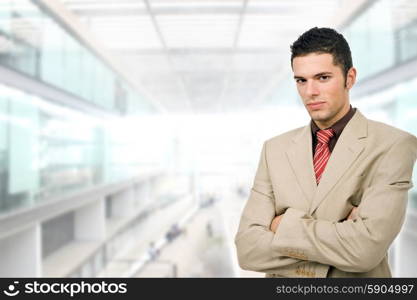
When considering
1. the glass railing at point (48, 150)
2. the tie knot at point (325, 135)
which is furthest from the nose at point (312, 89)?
the glass railing at point (48, 150)

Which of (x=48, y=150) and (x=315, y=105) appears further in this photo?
(x=48, y=150)

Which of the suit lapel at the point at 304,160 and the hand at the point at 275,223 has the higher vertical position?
the suit lapel at the point at 304,160

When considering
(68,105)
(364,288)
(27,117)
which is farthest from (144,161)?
(364,288)

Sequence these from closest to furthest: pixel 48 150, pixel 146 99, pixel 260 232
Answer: pixel 260 232 → pixel 48 150 → pixel 146 99

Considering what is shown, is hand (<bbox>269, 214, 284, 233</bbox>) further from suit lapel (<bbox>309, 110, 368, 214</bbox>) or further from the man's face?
the man's face

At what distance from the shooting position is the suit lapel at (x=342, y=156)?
3.19ft

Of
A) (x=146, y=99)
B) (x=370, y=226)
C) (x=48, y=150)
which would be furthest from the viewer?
(x=146, y=99)

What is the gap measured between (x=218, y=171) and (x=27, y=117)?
315cm

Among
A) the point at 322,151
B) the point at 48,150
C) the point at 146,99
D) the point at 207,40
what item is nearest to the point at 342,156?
the point at 322,151

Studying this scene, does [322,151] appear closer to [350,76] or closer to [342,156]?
[342,156]

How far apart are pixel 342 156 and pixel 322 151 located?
0.24ft

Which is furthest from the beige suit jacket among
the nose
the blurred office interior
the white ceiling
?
the white ceiling

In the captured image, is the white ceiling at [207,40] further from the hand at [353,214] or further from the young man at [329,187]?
the hand at [353,214]

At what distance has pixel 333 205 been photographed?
0.97m
